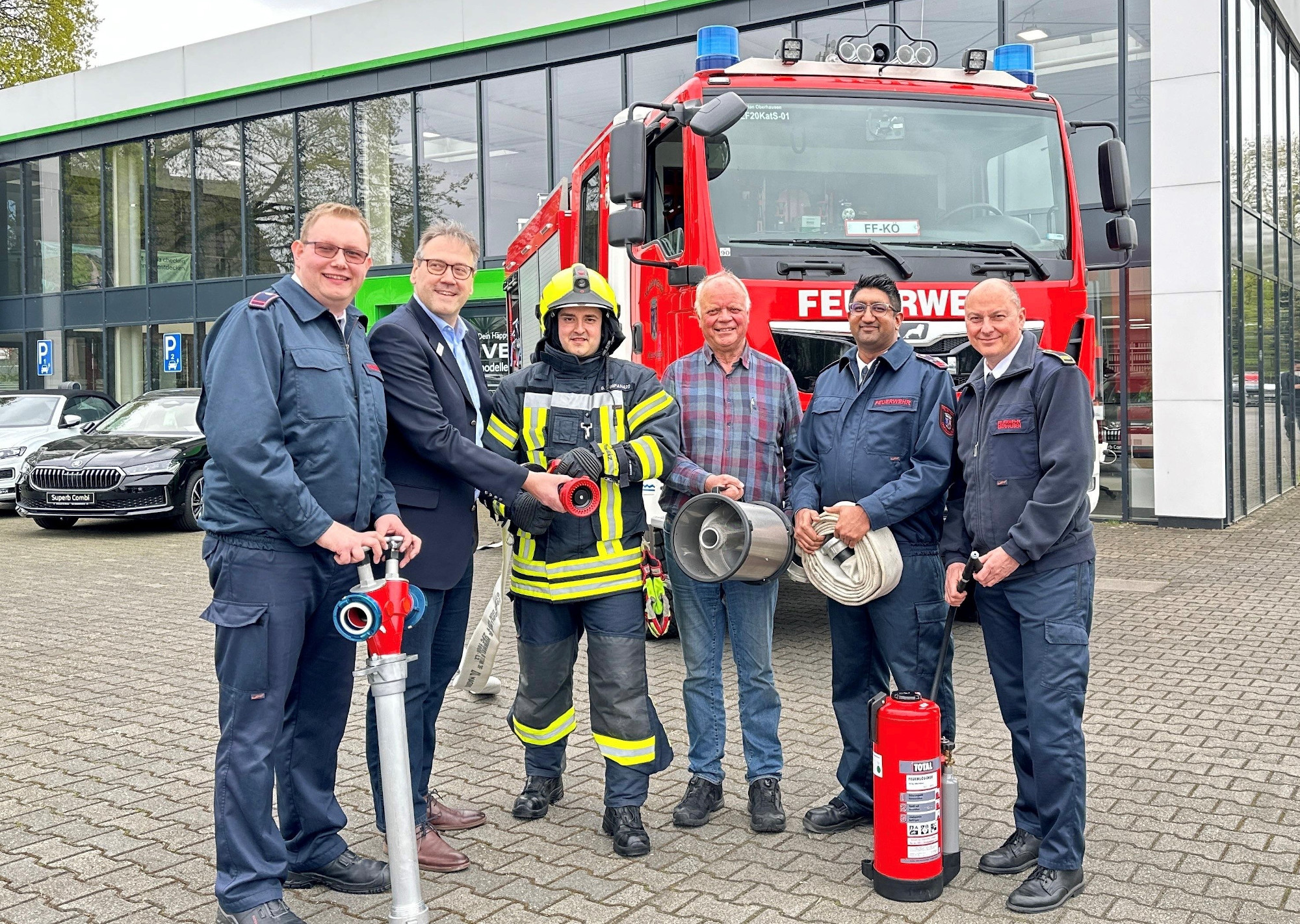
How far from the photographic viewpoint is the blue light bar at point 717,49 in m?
6.77

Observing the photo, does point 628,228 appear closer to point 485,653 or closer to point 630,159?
point 630,159

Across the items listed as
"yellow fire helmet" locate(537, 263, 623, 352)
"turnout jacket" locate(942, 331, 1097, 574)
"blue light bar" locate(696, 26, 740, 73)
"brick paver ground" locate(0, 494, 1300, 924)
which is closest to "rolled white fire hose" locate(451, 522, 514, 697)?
"brick paver ground" locate(0, 494, 1300, 924)

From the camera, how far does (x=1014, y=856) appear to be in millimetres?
3842

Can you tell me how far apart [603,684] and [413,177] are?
1735cm

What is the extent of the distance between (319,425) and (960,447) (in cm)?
210

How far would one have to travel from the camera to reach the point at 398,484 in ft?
13.1

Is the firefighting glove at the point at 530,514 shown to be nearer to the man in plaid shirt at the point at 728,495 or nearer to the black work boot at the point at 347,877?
the man in plaid shirt at the point at 728,495

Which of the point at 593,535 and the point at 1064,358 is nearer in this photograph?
the point at 1064,358

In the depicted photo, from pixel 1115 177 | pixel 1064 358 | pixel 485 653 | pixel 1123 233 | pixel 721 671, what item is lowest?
pixel 485 653

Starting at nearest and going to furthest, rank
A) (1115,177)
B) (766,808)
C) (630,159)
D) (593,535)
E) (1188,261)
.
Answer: (593,535) < (766,808) < (630,159) < (1115,177) < (1188,261)

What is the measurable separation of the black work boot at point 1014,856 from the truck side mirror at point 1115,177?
14.8 ft

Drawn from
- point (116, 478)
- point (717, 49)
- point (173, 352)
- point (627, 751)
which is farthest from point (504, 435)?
point (173, 352)

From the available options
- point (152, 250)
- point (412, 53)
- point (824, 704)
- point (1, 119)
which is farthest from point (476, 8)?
point (824, 704)

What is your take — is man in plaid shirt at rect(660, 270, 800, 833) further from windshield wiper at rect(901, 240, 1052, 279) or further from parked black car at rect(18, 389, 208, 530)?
parked black car at rect(18, 389, 208, 530)
